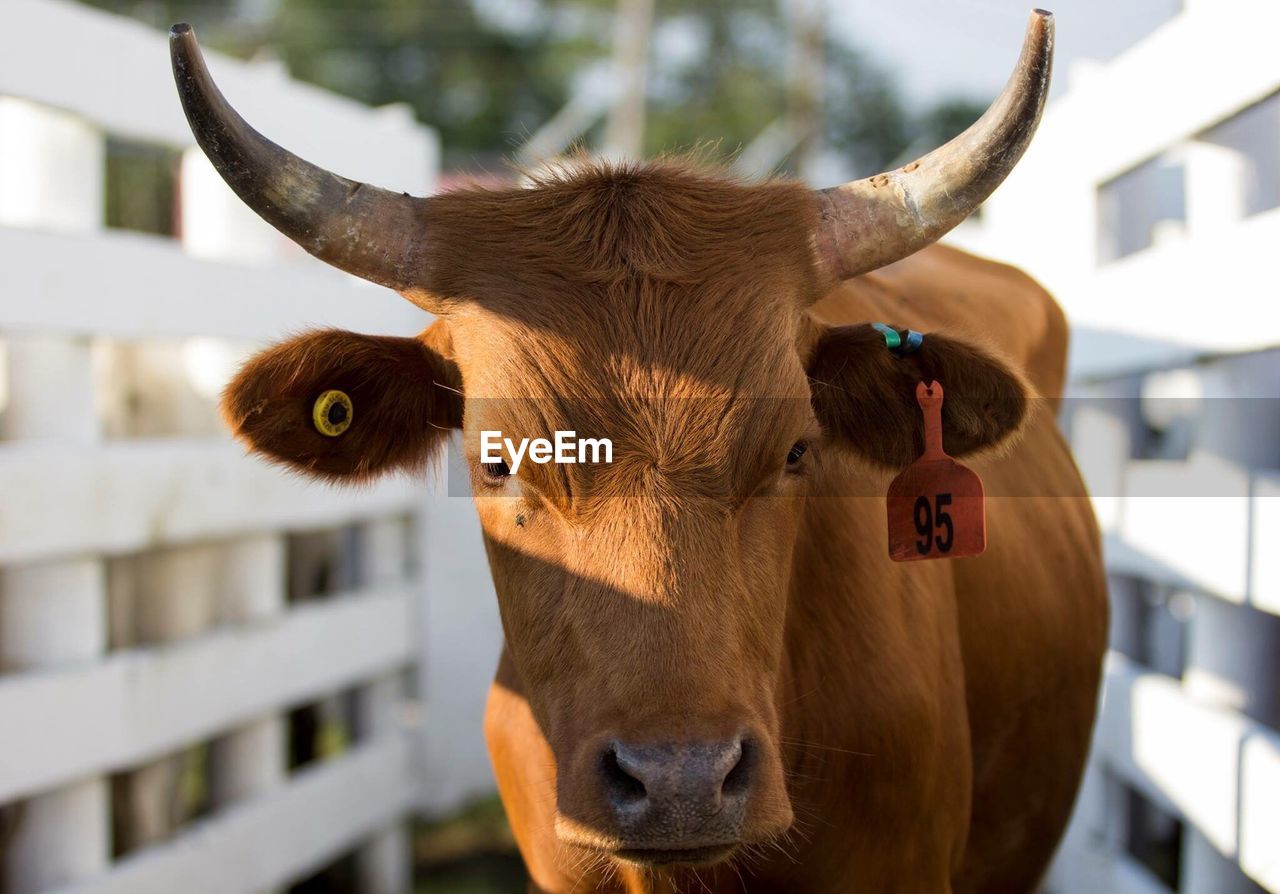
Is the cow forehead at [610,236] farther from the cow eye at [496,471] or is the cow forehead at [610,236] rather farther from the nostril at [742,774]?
the nostril at [742,774]

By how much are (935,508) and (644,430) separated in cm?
77

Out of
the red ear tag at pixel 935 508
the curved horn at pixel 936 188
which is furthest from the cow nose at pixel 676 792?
the curved horn at pixel 936 188

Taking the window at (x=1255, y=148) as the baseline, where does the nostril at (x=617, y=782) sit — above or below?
below

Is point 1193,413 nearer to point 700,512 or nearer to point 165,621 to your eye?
point 700,512

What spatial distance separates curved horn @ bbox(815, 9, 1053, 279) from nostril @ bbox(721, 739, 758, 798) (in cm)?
107

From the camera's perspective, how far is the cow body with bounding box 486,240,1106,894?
9.23 ft

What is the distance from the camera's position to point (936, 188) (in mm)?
2664

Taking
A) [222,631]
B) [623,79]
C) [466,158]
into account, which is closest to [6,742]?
[222,631]

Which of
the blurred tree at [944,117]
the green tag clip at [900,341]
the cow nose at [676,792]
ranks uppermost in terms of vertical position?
the blurred tree at [944,117]

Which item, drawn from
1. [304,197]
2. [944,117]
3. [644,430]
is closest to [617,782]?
[644,430]

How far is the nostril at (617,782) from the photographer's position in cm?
211

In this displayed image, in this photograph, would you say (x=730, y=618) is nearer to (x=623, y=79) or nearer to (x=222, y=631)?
(x=222, y=631)

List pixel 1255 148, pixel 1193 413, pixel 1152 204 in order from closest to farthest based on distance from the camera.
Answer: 1. pixel 1255 148
2. pixel 1193 413
3. pixel 1152 204

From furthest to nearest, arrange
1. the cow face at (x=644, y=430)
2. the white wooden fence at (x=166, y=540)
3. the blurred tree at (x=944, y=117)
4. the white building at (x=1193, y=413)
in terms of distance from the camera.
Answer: the blurred tree at (x=944, y=117) < the white wooden fence at (x=166, y=540) < the white building at (x=1193, y=413) < the cow face at (x=644, y=430)
